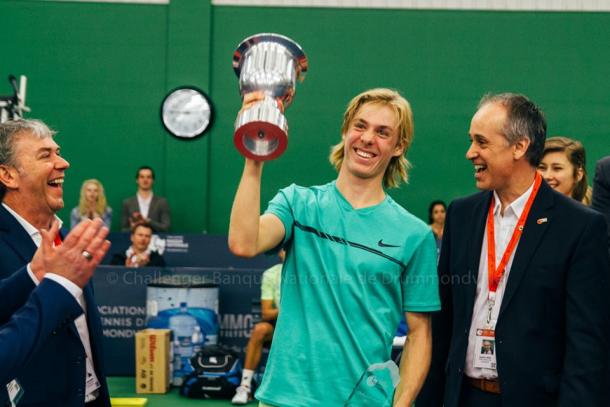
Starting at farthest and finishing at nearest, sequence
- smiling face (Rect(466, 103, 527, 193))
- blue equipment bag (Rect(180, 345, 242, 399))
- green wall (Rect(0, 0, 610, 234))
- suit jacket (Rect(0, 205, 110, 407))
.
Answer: green wall (Rect(0, 0, 610, 234)), blue equipment bag (Rect(180, 345, 242, 399)), smiling face (Rect(466, 103, 527, 193)), suit jacket (Rect(0, 205, 110, 407))

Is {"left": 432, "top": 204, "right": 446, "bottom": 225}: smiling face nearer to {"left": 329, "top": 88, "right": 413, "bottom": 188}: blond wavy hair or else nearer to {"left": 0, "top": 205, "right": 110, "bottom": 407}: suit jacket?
{"left": 329, "top": 88, "right": 413, "bottom": 188}: blond wavy hair

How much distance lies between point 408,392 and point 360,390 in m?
0.21

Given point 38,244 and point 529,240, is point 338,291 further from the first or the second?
point 38,244

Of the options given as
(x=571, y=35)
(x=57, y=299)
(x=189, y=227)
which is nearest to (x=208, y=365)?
(x=189, y=227)

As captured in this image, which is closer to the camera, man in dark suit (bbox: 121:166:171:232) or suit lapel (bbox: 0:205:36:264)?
suit lapel (bbox: 0:205:36:264)

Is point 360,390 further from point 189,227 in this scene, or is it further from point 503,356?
point 189,227

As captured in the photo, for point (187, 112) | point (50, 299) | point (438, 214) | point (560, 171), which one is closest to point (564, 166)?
point (560, 171)

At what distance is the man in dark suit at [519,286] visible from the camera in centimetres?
280

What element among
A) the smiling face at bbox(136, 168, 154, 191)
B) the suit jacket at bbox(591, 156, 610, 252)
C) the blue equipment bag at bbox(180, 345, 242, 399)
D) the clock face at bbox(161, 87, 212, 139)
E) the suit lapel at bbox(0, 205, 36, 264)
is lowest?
the blue equipment bag at bbox(180, 345, 242, 399)

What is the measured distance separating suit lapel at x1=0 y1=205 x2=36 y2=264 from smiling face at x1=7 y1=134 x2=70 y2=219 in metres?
0.09

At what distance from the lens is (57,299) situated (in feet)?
6.72

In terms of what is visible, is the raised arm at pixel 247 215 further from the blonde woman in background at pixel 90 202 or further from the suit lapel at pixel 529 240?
the blonde woman in background at pixel 90 202

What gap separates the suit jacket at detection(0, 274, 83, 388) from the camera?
1990 mm

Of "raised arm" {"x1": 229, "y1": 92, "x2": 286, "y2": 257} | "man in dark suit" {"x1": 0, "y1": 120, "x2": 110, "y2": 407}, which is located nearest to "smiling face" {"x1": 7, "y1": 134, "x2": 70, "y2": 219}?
"man in dark suit" {"x1": 0, "y1": 120, "x2": 110, "y2": 407}
